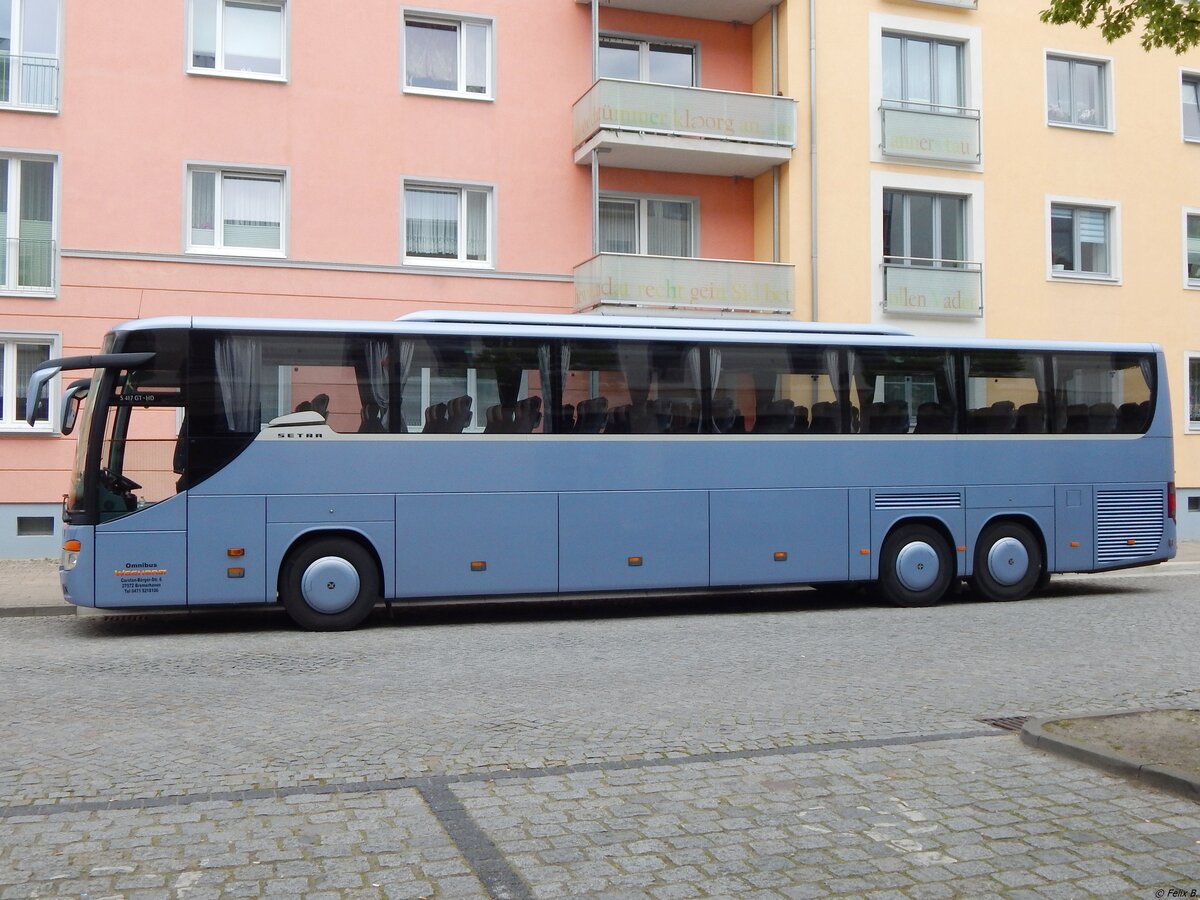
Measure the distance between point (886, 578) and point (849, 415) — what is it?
2.03m

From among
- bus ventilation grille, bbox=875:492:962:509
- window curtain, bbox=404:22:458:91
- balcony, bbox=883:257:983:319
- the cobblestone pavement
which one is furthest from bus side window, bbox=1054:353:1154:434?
window curtain, bbox=404:22:458:91

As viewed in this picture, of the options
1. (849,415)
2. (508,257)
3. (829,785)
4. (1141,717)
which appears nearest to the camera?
(829,785)

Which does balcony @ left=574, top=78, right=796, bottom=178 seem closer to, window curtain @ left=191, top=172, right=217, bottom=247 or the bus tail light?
window curtain @ left=191, top=172, right=217, bottom=247

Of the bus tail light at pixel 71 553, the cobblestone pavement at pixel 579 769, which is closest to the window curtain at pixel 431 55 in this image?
the bus tail light at pixel 71 553

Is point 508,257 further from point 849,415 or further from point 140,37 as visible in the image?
point 849,415

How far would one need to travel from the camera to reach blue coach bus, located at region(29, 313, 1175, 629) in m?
11.9

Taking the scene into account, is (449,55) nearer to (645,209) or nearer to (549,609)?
(645,209)

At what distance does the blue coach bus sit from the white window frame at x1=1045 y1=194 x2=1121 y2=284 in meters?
10.1

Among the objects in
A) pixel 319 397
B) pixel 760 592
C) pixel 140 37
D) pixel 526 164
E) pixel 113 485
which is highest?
pixel 140 37

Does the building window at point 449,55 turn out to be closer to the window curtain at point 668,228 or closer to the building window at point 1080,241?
the window curtain at point 668,228

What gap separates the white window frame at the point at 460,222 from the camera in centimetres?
2133

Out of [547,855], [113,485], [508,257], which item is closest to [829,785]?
[547,855]

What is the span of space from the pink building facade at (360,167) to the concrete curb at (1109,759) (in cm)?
1513

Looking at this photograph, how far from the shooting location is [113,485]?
463 inches
